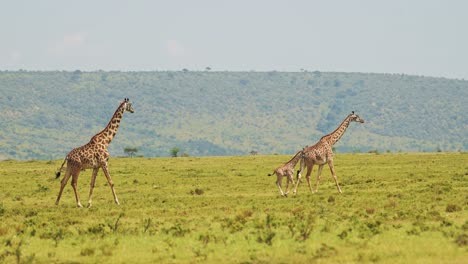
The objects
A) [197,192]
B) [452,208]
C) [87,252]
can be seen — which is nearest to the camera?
[87,252]

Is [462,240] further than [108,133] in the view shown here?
No

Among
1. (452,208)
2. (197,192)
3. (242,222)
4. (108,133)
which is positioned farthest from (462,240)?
(197,192)

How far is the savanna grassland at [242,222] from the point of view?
17.9 meters

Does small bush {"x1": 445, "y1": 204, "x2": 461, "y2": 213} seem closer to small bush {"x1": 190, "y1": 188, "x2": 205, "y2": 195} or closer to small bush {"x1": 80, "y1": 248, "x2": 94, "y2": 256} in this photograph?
small bush {"x1": 80, "y1": 248, "x2": 94, "y2": 256}

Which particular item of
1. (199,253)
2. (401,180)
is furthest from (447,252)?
(401,180)

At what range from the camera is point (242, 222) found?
22219 millimetres

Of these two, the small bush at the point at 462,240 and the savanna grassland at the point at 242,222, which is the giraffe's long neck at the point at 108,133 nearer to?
the savanna grassland at the point at 242,222

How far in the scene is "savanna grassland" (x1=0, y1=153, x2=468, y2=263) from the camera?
703 inches

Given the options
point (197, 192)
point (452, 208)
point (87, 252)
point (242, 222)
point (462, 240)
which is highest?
point (462, 240)

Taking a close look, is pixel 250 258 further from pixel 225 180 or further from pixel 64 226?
pixel 225 180

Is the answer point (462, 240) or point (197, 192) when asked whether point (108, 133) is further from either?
point (462, 240)

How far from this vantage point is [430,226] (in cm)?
2086

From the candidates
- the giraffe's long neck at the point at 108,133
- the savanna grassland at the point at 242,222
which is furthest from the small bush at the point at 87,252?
the giraffe's long neck at the point at 108,133

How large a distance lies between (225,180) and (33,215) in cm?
1529
